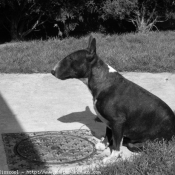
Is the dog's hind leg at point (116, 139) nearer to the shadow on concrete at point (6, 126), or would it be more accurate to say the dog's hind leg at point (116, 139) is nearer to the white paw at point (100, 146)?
the white paw at point (100, 146)

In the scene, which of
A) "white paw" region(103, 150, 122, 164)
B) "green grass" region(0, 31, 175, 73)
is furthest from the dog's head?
"green grass" region(0, 31, 175, 73)

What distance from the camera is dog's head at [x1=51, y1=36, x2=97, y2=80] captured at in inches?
205

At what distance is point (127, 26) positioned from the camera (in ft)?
52.0

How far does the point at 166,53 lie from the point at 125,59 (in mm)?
1255

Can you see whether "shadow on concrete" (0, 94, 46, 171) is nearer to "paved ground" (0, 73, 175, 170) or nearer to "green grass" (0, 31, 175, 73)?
"paved ground" (0, 73, 175, 170)

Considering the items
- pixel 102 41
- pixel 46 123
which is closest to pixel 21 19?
pixel 102 41

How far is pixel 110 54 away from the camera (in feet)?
33.0

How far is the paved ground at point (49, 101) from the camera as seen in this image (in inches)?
249

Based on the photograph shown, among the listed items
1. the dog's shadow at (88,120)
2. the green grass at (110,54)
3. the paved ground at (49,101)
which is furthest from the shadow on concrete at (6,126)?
the green grass at (110,54)

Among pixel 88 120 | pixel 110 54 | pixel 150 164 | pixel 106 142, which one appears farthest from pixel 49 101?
pixel 110 54

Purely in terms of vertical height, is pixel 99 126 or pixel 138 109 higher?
pixel 138 109

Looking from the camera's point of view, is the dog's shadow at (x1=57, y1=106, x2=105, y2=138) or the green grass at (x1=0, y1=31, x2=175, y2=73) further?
the green grass at (x1=0, y1=31, x2=175, y2=73)

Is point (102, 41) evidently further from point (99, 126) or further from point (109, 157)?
point (109, 157)

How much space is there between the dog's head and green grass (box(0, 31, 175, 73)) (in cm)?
368
